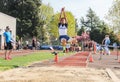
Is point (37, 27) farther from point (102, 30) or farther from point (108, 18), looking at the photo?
point (102, 30)

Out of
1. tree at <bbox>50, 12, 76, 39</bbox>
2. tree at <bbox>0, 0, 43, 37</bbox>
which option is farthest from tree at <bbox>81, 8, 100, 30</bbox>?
tree at <bbox>0, 0, 43, 37</bbox>


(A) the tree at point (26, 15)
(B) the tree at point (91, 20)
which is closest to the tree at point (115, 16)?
(A) the tree at point (26, 15)

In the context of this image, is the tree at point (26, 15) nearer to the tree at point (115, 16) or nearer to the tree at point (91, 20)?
the tree at point (115, 16)

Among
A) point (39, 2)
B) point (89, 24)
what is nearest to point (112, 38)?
point (39, 2)

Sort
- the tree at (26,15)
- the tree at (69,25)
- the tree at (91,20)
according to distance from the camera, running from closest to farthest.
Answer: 1. the tree at (26,15)
2. the tree at (69,25)
3. the tree at (91,20)

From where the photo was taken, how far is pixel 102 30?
110 metres

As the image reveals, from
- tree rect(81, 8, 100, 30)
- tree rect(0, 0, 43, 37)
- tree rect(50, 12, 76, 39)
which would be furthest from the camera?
tree rect(81, 8, 100, 30)

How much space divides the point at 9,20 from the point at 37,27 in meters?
16.2

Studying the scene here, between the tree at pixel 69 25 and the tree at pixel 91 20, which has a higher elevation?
the tree at pixel 91 20

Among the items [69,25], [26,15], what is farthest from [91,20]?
[26,15]

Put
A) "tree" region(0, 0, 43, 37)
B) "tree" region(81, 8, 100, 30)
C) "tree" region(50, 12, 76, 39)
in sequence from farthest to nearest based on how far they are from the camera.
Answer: "tree" region(81, 8, 100, 30) < "tree" region(50, 12, 76, 39) < "tree" region(0, 0, 43, 37)

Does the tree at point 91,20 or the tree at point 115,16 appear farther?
the tree at point 91,20

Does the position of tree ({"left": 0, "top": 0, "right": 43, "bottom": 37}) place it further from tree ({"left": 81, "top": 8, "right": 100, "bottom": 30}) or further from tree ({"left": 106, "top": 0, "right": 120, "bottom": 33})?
tree ({"left": 81, "top": 8, "right": 100, "bottom": 30})

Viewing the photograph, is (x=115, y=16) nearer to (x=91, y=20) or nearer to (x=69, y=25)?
(x=69, y=25)
